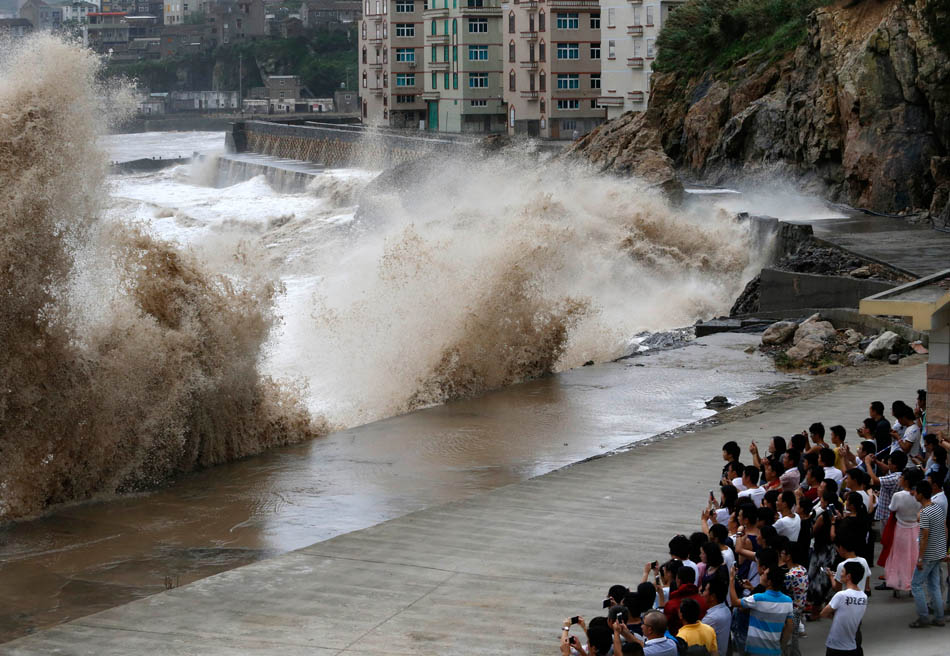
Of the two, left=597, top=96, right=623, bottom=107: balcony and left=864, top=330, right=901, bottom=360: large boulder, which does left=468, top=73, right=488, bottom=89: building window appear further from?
left=864, top=330, right=901, bottom=360: large boulder

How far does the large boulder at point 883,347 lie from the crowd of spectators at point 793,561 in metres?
8.86

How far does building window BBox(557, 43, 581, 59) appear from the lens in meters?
57.4

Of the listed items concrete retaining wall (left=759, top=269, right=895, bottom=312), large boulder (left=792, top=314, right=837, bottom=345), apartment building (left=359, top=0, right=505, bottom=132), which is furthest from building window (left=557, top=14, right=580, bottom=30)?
large boulder (left=792, top=314, right=837, bottom=345)

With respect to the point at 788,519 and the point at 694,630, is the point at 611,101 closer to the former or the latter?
the point at 788,519

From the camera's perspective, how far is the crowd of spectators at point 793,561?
19.5ft

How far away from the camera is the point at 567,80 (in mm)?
57562

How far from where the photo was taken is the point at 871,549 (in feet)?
24.7

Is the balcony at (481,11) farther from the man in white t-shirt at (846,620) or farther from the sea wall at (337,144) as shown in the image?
the man in white t-shirt at (846,620)

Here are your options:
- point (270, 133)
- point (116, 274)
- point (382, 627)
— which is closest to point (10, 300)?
point (116, 274)

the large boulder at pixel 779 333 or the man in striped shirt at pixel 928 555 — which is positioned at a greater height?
the man in striped shirt at pixel 928 555

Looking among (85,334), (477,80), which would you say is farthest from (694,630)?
(477,80)

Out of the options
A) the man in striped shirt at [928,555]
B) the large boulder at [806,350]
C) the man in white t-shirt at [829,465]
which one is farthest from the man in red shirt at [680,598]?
the large boulder at [806,350]

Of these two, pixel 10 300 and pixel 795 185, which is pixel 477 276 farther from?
pixel 795 185

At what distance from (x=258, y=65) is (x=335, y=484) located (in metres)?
134
